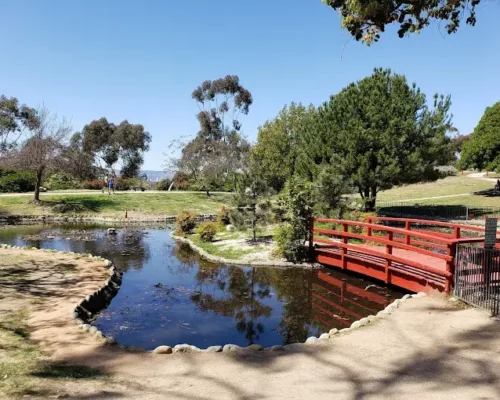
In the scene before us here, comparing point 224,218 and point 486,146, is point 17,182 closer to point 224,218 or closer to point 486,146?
point 224,218

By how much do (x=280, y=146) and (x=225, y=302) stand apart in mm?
27328

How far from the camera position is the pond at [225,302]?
9133 mm

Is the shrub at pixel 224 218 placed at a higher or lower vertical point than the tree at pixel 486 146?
lower

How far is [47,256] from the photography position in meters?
15.9

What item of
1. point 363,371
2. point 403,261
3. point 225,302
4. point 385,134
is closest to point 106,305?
point 225,302

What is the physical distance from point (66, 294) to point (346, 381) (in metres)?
8.22

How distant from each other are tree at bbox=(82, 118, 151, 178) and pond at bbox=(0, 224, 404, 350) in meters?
49.0

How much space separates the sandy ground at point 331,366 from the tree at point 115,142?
5977cm

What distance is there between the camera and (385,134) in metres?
25.2

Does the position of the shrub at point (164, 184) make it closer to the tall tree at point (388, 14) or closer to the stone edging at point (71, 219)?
the stone edging at point (71, 219)

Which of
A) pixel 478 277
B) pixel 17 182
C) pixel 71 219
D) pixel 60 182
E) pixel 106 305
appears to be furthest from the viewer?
pixel 60 182

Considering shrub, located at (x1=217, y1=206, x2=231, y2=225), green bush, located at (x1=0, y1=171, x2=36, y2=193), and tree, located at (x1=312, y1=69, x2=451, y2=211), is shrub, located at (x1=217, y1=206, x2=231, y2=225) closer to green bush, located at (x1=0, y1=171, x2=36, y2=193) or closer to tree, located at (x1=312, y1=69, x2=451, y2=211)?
tree, located at (x1=312, y1=69, x2=451, y2=211)

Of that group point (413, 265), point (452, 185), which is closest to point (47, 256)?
point (413, 265)

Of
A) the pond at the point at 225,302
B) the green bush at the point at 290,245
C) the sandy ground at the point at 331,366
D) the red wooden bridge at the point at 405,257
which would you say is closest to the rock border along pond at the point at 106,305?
the sandy ground at the point at 331,366
